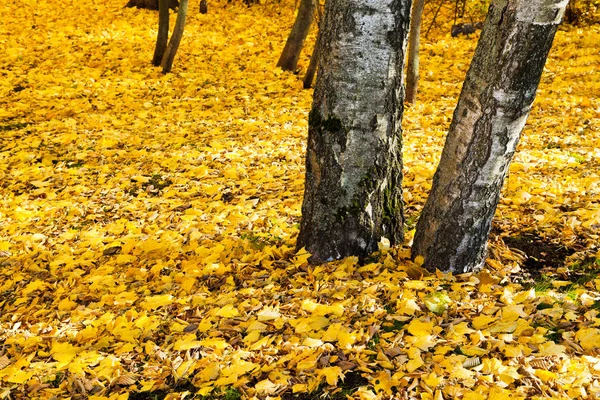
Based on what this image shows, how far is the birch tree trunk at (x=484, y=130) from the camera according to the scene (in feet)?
8.79

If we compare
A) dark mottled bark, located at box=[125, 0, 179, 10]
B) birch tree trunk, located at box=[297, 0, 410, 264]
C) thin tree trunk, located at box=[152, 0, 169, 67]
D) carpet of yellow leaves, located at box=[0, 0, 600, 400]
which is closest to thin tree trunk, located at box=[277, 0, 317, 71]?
carpet of yellow leaves, located at box=[0, 0, 600, 400]

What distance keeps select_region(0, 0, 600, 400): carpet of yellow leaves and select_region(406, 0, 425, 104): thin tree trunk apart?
34 cm

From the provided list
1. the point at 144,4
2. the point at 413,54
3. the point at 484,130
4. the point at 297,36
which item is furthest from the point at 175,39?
the point at 484,130

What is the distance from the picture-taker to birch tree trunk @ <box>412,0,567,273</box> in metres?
2.68

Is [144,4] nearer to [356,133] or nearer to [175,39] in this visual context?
[175,39]

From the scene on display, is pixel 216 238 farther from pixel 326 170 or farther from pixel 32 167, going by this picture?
pixel 32 167

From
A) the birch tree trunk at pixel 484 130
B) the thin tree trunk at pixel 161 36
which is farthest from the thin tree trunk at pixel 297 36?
the birch tree trunk at pixel 484 130

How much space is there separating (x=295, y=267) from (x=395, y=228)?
2.42 ft

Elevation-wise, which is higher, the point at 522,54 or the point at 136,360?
the point at 522,54

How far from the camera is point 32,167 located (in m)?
6.54

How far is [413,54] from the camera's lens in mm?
8117

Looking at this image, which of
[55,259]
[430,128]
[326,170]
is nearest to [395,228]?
[326,170]

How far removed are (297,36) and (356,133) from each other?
7489 millimetres

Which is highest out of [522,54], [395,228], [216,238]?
[522,54]
